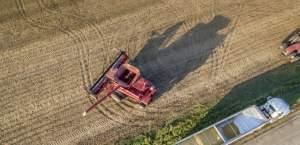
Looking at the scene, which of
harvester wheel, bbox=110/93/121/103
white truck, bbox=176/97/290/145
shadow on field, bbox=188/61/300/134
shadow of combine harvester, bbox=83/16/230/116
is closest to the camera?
white truck, bbox=176/97/290/145

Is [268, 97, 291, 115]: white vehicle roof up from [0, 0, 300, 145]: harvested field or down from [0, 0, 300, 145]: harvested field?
down

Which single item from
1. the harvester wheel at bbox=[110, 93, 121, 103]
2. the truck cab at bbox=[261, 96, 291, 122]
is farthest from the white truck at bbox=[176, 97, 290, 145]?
the harvester wheel at bbox=[110, 93, 121, 103]

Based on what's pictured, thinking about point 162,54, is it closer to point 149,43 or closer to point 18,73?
point 149,43

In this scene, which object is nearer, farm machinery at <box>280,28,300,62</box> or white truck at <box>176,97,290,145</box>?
white truck at <box>176,97,290,145</box>

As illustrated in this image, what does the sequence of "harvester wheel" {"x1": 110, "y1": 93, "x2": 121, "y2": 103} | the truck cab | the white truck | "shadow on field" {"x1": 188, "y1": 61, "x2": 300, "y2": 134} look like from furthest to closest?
1. "shadow on field" {"x1": 188, "y1": 61, "x2": 300, "y2": 134}
2. "harvester wheel" {"x1": 110, "y1": 93, "x2": 121, "y2": 103}
3. the truck cab
4. the white truck

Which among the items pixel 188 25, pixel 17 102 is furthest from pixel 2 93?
pixel 188 25

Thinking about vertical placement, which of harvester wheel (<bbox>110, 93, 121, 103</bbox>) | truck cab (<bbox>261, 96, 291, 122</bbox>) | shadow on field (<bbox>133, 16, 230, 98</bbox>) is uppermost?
harvester wheel (<bbox>110, 93, 121, 103</bbox>)

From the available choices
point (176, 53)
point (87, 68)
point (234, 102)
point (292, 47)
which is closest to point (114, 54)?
point (87, 68)

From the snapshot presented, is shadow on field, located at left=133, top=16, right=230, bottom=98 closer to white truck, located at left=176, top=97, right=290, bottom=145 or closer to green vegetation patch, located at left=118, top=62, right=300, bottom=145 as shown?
green vegetation patch, located at left=118, top=62, right=300, bottom=145
